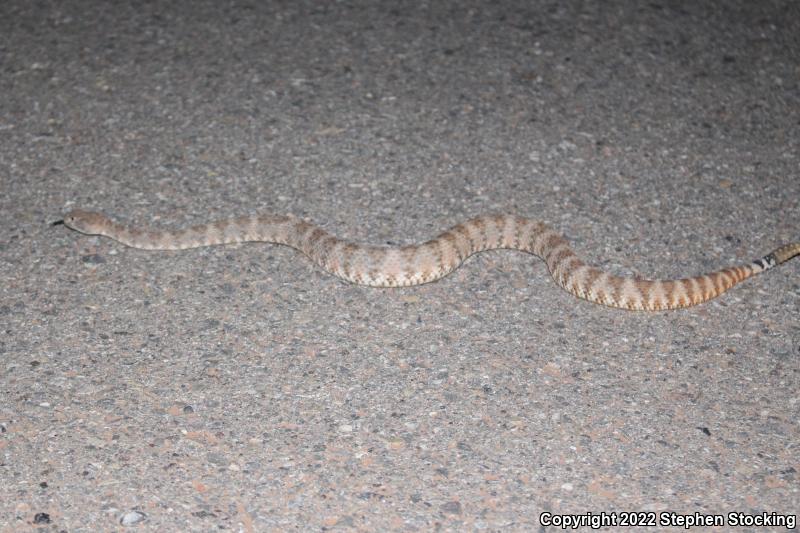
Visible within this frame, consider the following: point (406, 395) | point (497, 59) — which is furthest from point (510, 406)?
point (497, 59)

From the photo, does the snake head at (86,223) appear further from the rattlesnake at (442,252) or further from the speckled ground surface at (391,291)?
the speckled ground surface at (391,291)

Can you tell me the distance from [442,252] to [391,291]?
1.76ft

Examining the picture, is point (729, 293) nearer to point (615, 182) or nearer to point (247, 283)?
point (615, 182)

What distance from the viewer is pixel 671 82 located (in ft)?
38.3

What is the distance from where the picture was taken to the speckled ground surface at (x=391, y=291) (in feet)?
21.5

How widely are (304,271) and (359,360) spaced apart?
1.40m

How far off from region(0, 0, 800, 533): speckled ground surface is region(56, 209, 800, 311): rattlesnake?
13 cm

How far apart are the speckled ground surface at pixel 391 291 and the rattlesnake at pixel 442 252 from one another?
0.42 feet

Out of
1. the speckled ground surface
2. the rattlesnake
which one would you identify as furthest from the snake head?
the speckled ground surface

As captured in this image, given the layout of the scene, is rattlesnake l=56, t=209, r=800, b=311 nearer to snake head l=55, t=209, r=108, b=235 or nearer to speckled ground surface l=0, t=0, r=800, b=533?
snake head l=55, t=209, r=108, b=235

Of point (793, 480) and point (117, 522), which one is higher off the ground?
point (793, 480)

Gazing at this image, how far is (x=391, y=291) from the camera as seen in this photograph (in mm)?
8633

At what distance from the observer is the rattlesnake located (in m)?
8.30

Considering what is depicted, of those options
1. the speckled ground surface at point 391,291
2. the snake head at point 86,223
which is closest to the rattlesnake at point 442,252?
the snake head at point 86,223
